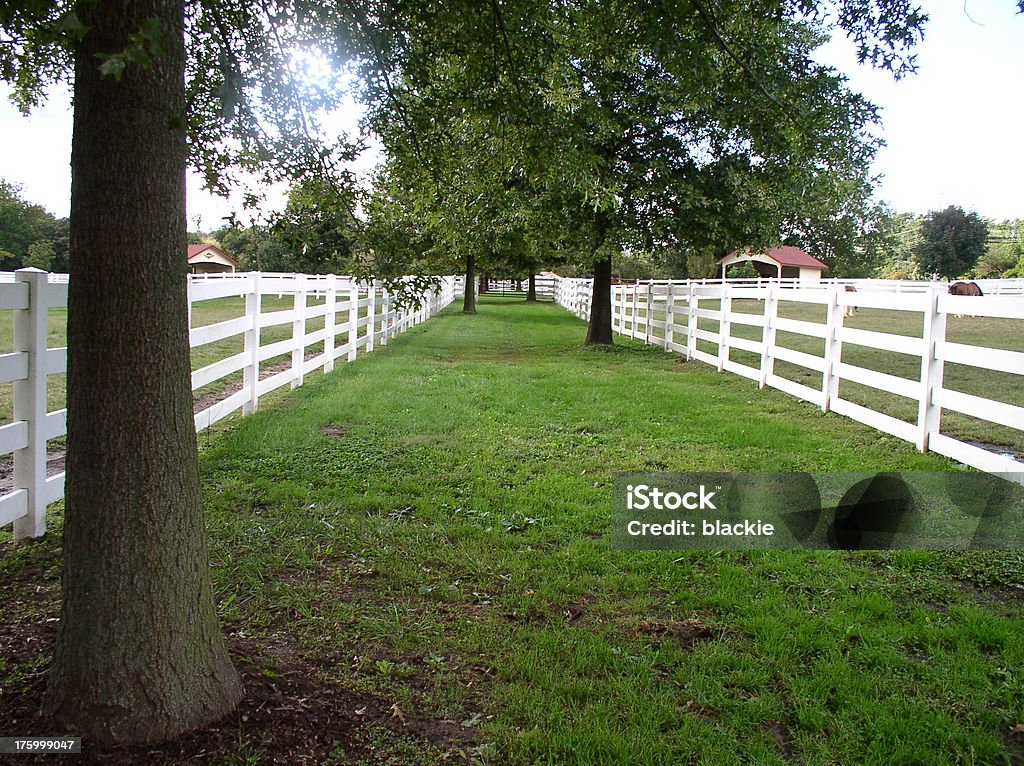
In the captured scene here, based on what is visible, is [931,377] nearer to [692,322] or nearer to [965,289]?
[692,322]

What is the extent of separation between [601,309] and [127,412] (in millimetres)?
15571

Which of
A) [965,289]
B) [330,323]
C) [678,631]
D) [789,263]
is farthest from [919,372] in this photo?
[789,263]

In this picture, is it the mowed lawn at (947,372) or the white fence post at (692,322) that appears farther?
the white fence post at (692,322)

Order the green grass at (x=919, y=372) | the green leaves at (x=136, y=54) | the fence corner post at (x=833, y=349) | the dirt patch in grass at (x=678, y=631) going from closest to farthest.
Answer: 1. the green leaves at (x=136, y=54)
2. the dirt patch in grass at (x=678, y=631)
3. the green grass at (x=919, y=372)
4. the fence corner post at (x=833, y=349)

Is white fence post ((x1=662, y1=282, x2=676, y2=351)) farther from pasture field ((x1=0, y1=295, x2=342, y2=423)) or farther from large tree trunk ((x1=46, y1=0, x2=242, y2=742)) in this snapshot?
large tree trunk ((x1=46, y1=0, x2=242, y2=742))

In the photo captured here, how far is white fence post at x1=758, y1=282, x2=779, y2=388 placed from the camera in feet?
33.3

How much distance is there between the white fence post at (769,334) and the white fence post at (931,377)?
3421mm

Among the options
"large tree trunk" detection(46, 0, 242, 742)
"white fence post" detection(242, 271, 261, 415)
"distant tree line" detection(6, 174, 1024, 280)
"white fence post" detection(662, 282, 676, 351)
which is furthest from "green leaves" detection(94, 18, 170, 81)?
"white fence post" detection(662, 282, 676, 351)

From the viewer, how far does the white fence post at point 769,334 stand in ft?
33.3

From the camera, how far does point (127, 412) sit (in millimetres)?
2322

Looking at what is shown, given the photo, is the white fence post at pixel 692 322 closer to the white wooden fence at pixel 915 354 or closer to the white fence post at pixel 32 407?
the white wooden fence at pixel 915 354

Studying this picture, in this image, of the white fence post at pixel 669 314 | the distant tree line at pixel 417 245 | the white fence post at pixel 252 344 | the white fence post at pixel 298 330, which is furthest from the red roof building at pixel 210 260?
the white fence post at pixel 252 344

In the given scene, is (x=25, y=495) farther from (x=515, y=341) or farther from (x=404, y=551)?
(x=515, y=341)

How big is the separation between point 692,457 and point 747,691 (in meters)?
3.55
